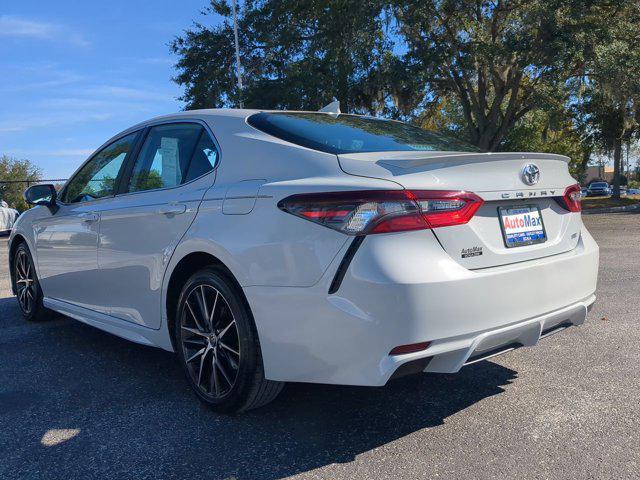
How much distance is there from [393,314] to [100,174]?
9.64ft

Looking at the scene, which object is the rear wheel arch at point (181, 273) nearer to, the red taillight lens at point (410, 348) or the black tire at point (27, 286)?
the red taillight lens at point (410, 348)

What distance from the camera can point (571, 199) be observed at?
340cm

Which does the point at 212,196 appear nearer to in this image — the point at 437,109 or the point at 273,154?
the point at 273,154

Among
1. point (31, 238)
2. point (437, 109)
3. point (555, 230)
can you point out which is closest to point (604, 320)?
point (555, 230)

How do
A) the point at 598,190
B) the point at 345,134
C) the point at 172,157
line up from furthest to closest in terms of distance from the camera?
the point at 598,190 < the point at 172,157 < the point at 345,134

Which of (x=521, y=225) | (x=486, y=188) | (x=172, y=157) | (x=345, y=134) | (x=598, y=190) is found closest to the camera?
(x=486, y=188)

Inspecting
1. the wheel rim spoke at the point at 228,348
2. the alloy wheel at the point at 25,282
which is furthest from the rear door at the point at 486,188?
the alloy wheel at the point at 25,282

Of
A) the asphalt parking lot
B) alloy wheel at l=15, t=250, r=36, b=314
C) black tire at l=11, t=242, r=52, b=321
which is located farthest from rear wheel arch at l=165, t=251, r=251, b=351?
alloy wheel at l=15, t=250, r=36, b=314

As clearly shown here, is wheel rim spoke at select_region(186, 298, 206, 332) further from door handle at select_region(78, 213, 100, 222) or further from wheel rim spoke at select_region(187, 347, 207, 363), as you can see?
door handle at select_region(78, 213, 100, 222)

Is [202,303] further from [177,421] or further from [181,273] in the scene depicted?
[177,421]

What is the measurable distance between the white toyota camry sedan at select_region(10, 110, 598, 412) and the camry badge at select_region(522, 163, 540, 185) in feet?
0.04

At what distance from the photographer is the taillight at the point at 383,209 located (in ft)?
8.38

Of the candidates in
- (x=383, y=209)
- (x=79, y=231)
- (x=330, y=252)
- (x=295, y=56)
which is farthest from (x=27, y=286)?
(x=295, y=56)

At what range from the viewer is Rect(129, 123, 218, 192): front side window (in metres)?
3.50
